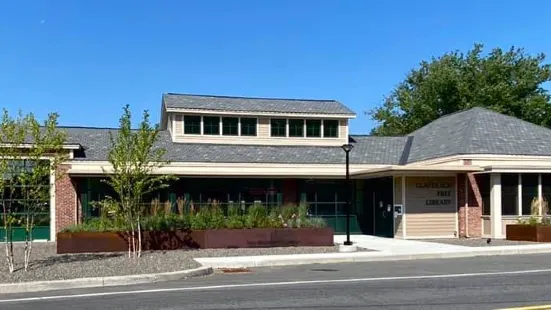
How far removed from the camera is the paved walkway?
2050 cm

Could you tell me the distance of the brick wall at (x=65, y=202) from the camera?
26234 mm

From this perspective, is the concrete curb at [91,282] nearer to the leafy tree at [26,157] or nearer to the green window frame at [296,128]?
the leafy tree at [26,157]

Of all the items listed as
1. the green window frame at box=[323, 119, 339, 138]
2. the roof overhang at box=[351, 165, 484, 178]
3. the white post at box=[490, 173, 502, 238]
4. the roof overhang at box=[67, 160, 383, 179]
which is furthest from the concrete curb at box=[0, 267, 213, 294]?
the green window frame at box=[323, 119, 339, 138]

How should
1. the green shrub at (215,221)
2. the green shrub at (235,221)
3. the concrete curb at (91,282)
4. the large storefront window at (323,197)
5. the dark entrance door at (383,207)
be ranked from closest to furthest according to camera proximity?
the concrete curb at (91,282) < the green shrub at (215,221) < the green shrub at (235,221) < the dark entrance door at (383,207) < the large storefront window at (323,197)

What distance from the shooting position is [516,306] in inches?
378

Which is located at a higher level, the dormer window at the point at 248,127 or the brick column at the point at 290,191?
the dormer window at the point at 248,127

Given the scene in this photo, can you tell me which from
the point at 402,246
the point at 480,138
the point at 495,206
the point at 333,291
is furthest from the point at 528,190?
the point at 333,291

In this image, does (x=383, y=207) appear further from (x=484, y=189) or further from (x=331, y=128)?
(x=331, y=128)

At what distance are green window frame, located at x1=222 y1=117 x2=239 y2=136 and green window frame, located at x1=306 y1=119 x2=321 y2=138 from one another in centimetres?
355

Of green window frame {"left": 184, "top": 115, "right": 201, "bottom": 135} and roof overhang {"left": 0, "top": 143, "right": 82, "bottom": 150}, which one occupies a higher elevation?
green window frame {"left": 184, "top": 115, "right": 201, "bottom": 135}

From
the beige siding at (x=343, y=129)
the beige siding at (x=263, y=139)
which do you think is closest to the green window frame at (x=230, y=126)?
the beige siding at (x=263, y=139)

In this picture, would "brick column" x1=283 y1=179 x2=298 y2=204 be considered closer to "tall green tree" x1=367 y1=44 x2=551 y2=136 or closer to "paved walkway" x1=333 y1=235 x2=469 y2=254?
"paved walkway" x1=333 y1=235 x2=469 y2=254

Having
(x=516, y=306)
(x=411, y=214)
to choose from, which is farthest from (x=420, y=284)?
(x=411, y=214)

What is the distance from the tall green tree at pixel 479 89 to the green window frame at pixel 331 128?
20.5 metres
